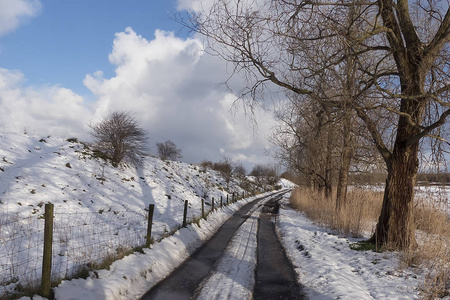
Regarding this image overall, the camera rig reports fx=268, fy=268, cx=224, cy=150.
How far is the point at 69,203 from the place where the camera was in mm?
11688

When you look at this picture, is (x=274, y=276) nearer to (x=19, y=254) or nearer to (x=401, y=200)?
(x=401, y=200)

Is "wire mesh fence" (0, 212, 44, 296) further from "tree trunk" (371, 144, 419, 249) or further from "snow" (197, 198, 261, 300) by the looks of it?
"tree trunk" (371, 144, 419, 249)

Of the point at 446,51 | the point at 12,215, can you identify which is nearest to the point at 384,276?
the point at 446,51

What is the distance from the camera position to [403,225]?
20.3ft

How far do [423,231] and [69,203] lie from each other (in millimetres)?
13419

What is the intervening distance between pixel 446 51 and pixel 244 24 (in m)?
4.07

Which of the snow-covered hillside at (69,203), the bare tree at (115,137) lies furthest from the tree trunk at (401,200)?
the bare tree at (115,137)

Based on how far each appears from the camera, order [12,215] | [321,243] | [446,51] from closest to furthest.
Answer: [446,51]
[321,243]
[12,215]

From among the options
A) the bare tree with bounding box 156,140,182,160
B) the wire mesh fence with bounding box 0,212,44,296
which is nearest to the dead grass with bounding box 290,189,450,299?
the wire mesh fence with bounding box 0,212,44,296

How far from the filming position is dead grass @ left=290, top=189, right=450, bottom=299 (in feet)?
13.4

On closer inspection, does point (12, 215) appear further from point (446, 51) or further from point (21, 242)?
point (446, 51)

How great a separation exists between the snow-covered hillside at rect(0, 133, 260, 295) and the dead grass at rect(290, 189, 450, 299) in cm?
585

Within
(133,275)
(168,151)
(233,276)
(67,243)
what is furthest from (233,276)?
(168,151)

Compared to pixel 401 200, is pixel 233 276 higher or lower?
lower
